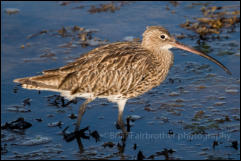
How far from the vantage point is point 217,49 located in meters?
10.7

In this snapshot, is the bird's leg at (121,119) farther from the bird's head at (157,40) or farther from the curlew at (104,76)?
the bird's head at (157,40)

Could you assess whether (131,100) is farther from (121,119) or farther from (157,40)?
(157,40)

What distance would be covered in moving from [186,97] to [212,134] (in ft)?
4.56

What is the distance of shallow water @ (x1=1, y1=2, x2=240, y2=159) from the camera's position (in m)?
7.38

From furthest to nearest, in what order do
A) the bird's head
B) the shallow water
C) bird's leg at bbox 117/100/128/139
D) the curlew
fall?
the bird's head → bird's leg at bbox 117/100/128/139 → the curlew → the shallow water

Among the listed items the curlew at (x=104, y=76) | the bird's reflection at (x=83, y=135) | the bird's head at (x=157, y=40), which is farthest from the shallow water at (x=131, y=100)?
the bird's head at (x=157, y=40)

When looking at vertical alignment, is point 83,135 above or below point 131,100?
below

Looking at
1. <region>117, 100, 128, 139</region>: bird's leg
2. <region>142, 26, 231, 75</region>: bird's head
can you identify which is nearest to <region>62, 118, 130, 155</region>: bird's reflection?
<region>117, 100, 128, 139</region>: bird's leg

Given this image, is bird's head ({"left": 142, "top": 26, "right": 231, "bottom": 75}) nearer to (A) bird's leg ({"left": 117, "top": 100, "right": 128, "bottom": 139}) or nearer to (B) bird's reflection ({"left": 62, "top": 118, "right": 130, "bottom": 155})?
(A) bird's leg ({"left": 117, "top": 100, "right": 128, "bottom": 139})

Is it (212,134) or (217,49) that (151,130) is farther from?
(217,49)

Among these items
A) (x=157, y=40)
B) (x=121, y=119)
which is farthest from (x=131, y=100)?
(x=157, y=40)

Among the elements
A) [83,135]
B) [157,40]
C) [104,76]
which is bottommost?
[83,135]

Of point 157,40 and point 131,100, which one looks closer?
point 157,40

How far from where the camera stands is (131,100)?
29.5 ft
